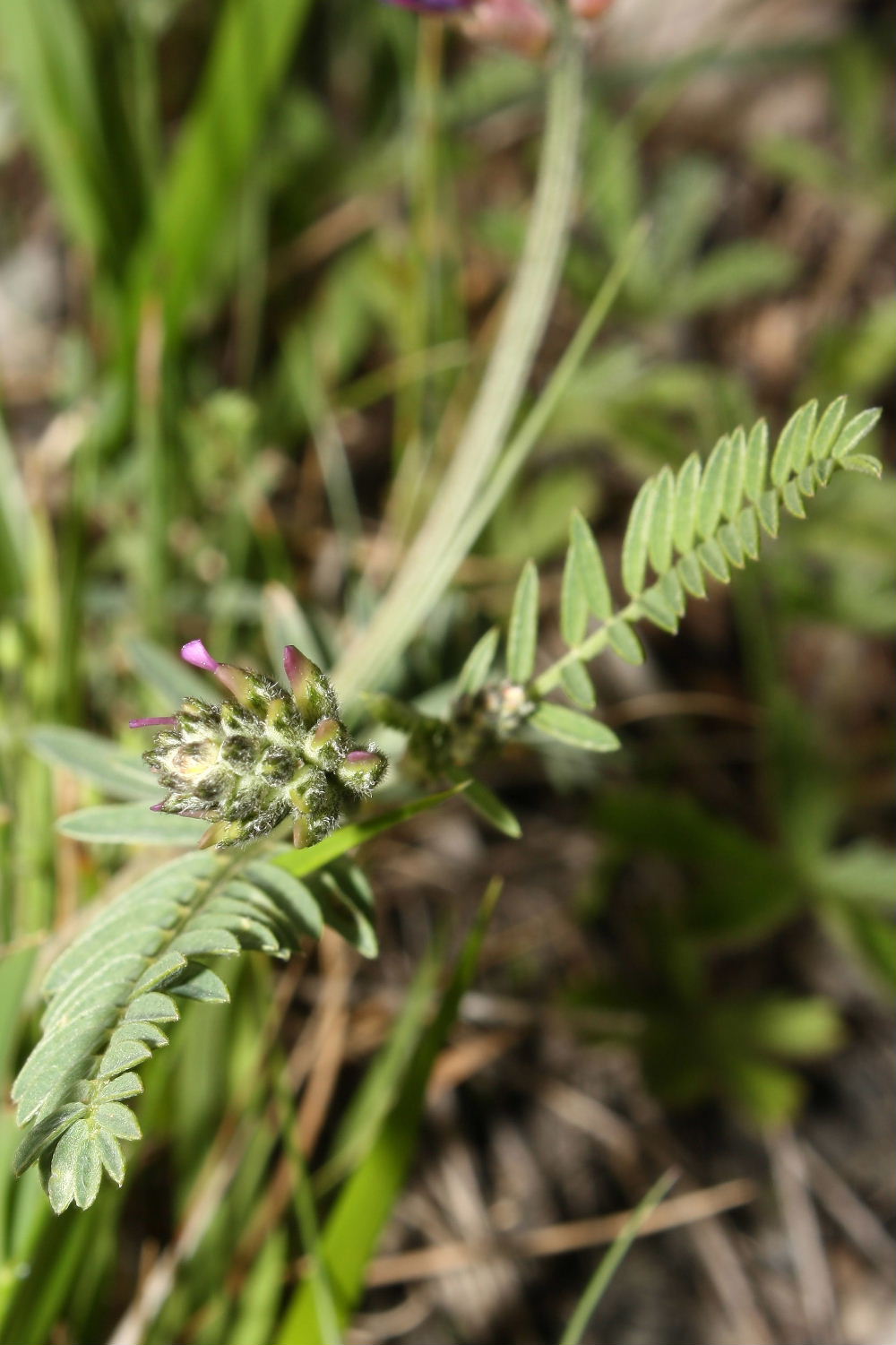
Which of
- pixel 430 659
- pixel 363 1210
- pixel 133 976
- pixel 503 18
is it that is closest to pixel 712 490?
pixel 430 659

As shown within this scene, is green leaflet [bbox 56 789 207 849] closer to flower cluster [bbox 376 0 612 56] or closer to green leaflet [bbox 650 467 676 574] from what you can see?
green leaflet [bbox 650 467 676 574]

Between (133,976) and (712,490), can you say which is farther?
(712,490)

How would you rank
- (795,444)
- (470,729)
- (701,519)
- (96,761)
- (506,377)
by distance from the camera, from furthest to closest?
(506,377)
(96,761)
(470,729)
(701,519)
(795,444)

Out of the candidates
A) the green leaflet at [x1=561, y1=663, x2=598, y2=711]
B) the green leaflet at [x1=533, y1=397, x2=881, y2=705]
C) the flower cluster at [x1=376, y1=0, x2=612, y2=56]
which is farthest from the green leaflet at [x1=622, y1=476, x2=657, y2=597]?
the flower cluster at [x1=376, y1=0, x2=612, y2=56]

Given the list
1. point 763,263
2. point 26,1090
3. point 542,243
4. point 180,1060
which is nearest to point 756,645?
point 763,263

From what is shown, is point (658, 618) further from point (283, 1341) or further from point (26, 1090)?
point (283, 1341)

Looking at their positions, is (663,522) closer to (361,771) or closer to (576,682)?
(576,682)

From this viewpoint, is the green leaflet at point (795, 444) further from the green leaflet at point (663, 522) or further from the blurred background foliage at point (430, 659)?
the blurred background foliage at point (430, 659)
